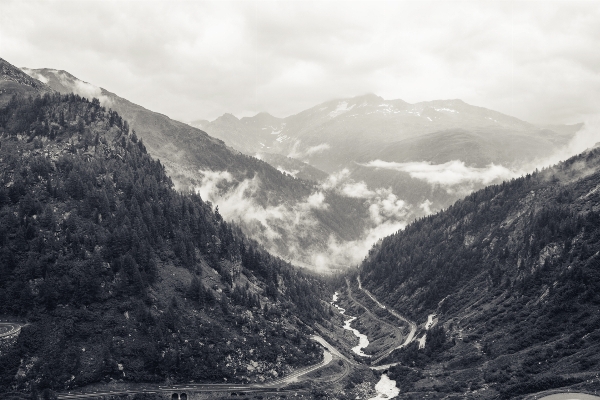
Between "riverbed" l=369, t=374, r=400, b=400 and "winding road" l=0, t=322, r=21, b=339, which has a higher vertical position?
"winding road" l=0, t=322, r=21, b=339

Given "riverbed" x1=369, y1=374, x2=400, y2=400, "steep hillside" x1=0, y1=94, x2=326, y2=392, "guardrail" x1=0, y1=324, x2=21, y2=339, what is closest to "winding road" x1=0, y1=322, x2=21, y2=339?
"guardrail" x1=0, y1=324, x2=21, y2=339

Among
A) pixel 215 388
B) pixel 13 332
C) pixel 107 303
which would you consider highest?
pixel 107 303

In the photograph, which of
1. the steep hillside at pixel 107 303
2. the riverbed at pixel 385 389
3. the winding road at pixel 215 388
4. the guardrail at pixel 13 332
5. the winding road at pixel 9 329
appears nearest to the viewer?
the winding road at pixel 215 388

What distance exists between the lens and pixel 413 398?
150375 mm

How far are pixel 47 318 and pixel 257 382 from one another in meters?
73.8

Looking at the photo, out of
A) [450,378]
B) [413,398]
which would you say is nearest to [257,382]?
[413,398]

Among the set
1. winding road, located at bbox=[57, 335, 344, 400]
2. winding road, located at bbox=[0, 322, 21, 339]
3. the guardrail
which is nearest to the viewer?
winding road, located at bbox=[57, 335, 344, 400]

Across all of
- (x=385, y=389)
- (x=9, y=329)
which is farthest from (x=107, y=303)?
(x=385, y=389)

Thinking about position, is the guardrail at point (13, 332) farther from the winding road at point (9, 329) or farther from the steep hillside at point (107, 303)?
the steep hillside at point (107, 303)

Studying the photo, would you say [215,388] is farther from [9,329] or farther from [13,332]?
[9,329]

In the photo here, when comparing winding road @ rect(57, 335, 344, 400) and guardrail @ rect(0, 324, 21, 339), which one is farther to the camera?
guardrail @ rect(0, 324, 21, 339)

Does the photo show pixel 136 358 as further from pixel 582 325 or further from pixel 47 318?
pixel 582 325

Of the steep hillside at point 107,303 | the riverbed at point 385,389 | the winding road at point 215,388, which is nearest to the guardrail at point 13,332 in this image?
the steep hillside at point 107,303

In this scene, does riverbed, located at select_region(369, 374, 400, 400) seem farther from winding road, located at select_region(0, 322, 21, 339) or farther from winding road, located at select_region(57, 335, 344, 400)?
winding road, located at select_region(0, 322, 21, 339)
